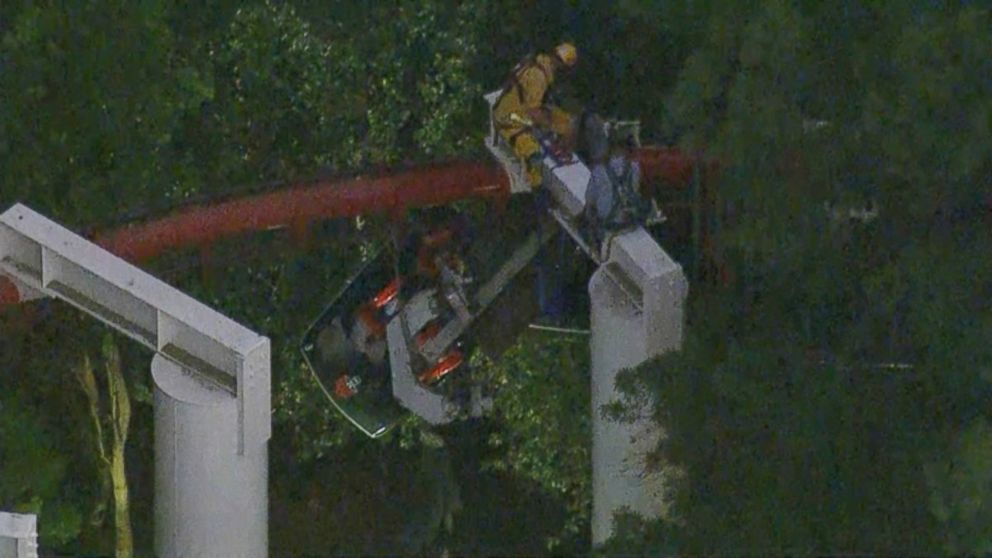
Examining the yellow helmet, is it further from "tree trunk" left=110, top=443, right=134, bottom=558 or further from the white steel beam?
"tree trunk" left=110, top=443, right=134, bottom=558

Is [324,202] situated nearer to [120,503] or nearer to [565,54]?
[565,54]

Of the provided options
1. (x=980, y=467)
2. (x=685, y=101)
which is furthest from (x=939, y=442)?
(x=685, y=101)

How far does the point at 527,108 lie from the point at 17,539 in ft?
20.6

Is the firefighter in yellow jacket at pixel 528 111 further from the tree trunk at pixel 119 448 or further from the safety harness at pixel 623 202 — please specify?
the tree trunk at pixel 119 448

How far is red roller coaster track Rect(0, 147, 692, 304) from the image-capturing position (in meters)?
14.2

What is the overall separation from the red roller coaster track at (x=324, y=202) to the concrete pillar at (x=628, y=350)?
1800 millimetres

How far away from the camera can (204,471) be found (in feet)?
41.7

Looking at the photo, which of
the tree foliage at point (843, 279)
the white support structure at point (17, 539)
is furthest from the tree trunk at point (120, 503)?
the white support structure at point (17, 539)

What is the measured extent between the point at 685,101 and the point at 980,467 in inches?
120

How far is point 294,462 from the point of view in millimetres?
19797

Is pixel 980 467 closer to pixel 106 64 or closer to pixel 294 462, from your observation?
pixel 106 64

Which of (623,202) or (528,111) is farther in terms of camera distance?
(528,111)

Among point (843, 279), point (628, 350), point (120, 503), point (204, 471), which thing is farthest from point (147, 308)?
point (120, 503)

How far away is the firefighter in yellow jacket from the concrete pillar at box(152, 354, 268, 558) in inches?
127
